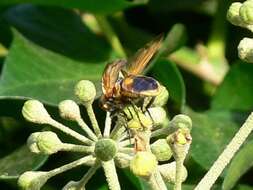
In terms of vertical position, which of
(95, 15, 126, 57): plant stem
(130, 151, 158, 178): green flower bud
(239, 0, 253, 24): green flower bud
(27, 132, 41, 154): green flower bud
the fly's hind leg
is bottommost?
(95, 15, 126, 57): plant stem

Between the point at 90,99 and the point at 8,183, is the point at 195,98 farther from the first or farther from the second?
the point at 90,99

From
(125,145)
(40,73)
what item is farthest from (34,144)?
(40,73)

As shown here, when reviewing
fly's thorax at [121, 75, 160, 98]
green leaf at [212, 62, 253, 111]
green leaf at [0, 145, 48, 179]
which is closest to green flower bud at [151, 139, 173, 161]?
fly's thorax at [121, 75, 160, 98]

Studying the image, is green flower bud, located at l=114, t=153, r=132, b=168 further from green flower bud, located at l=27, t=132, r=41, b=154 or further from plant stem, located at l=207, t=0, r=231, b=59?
plant stem, located at l=207, t=0, r=231, b=59

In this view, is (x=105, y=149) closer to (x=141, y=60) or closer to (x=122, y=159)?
(x=122, y=159)

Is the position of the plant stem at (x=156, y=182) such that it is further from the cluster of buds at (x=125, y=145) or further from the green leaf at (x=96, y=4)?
the green leaf at (x=96, y=4)

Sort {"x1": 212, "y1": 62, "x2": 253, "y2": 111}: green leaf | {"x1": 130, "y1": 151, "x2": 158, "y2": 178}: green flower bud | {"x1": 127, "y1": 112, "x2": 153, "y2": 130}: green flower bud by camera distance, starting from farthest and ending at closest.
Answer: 1. {"x1": 212, "y1": 62, "x2": 253, "y2": 111}: green leaf
2. {"x1": 127, "y1": 112, "x2": 153, "y2": 130}: green flower bud
3. {"x1": 130, "y1": 151, "x2": 158, "y2": 178}: green flower bud
